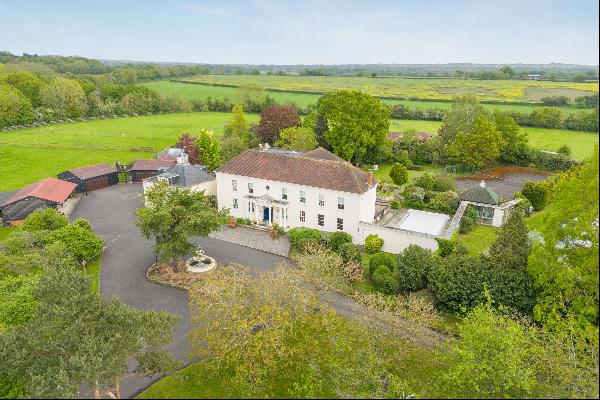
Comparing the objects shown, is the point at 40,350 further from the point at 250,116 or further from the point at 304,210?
the point at 250,116

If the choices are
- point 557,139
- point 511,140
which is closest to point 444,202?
point 511,140

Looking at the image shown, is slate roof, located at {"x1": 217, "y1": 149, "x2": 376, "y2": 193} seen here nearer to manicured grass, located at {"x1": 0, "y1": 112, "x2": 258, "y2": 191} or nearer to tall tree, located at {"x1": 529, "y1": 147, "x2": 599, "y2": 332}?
tall tree, located at {"x1": 529, "y1": 147, "x2": 599, "y2": 332}

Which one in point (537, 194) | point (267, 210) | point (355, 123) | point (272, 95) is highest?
point (272, 95)

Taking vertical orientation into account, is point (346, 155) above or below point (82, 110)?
below

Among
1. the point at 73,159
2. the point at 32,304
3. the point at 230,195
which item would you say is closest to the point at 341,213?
the point at 230,195

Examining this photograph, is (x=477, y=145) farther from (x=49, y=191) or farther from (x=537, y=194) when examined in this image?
(x=49, y=191)

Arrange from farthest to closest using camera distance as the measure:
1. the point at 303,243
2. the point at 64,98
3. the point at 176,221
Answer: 1. the point at 64,98
2. the point at 303,243
3. the point at 176,221
